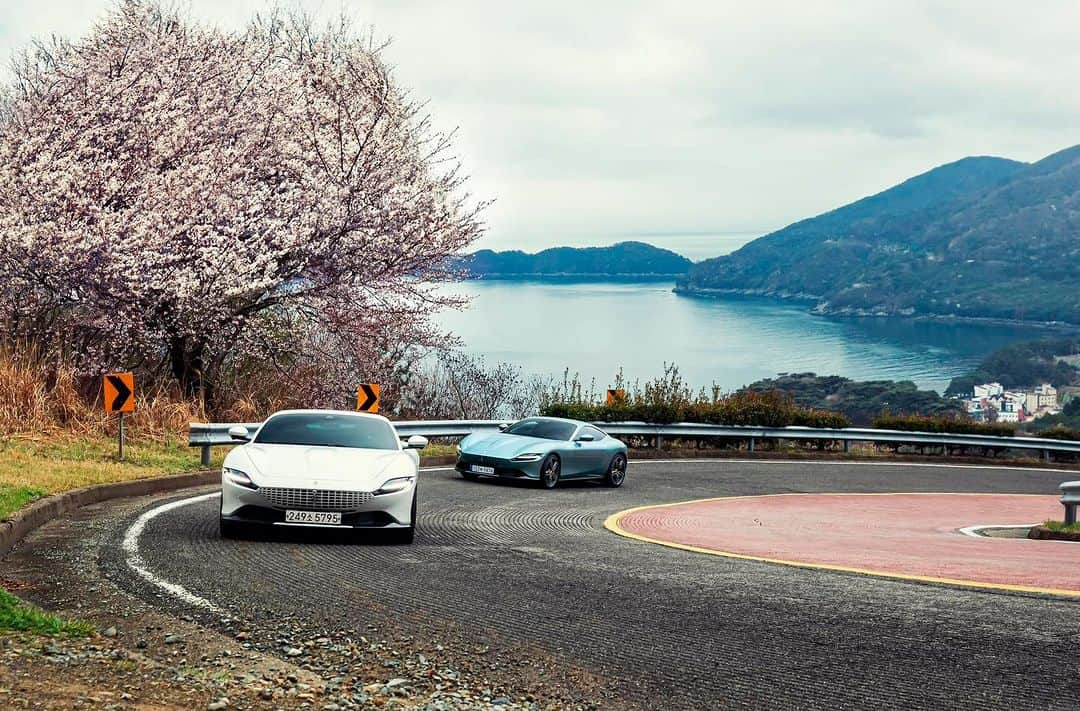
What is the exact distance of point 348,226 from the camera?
Answer: 2570cm

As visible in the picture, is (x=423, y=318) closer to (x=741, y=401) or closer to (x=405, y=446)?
(x=741, y=401)

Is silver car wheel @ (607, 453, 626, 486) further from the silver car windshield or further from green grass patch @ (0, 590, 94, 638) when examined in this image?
green grass patch @ (0, 590, 94, 638)

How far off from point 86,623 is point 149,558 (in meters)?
2.77

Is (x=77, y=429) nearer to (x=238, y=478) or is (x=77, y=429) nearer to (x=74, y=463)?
(x=74, y=463)

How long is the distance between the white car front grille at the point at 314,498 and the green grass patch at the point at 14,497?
2361 millimetres

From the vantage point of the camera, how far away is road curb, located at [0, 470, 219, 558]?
10445 millimetres

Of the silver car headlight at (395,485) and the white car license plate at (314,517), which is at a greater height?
the silver car headlight at (395,485)

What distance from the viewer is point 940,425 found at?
33125mm

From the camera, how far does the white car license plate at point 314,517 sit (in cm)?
1080

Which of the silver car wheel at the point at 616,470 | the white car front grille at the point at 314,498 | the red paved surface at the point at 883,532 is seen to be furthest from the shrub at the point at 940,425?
the white car front grille at the point at 314,498

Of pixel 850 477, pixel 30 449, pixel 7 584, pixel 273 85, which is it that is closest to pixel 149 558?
pixel 7 584

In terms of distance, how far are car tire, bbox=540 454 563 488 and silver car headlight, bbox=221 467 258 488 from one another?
870 centimetres

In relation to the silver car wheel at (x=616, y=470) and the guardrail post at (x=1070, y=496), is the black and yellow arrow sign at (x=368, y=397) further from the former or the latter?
the guardrail post at (x=1070, y=496)

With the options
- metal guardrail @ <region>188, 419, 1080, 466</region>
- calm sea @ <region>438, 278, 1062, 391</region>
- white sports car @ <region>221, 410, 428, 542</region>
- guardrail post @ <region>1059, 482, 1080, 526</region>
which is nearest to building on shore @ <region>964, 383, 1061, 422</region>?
calm sea @ <region>438, 278, 1062, 391</region>
